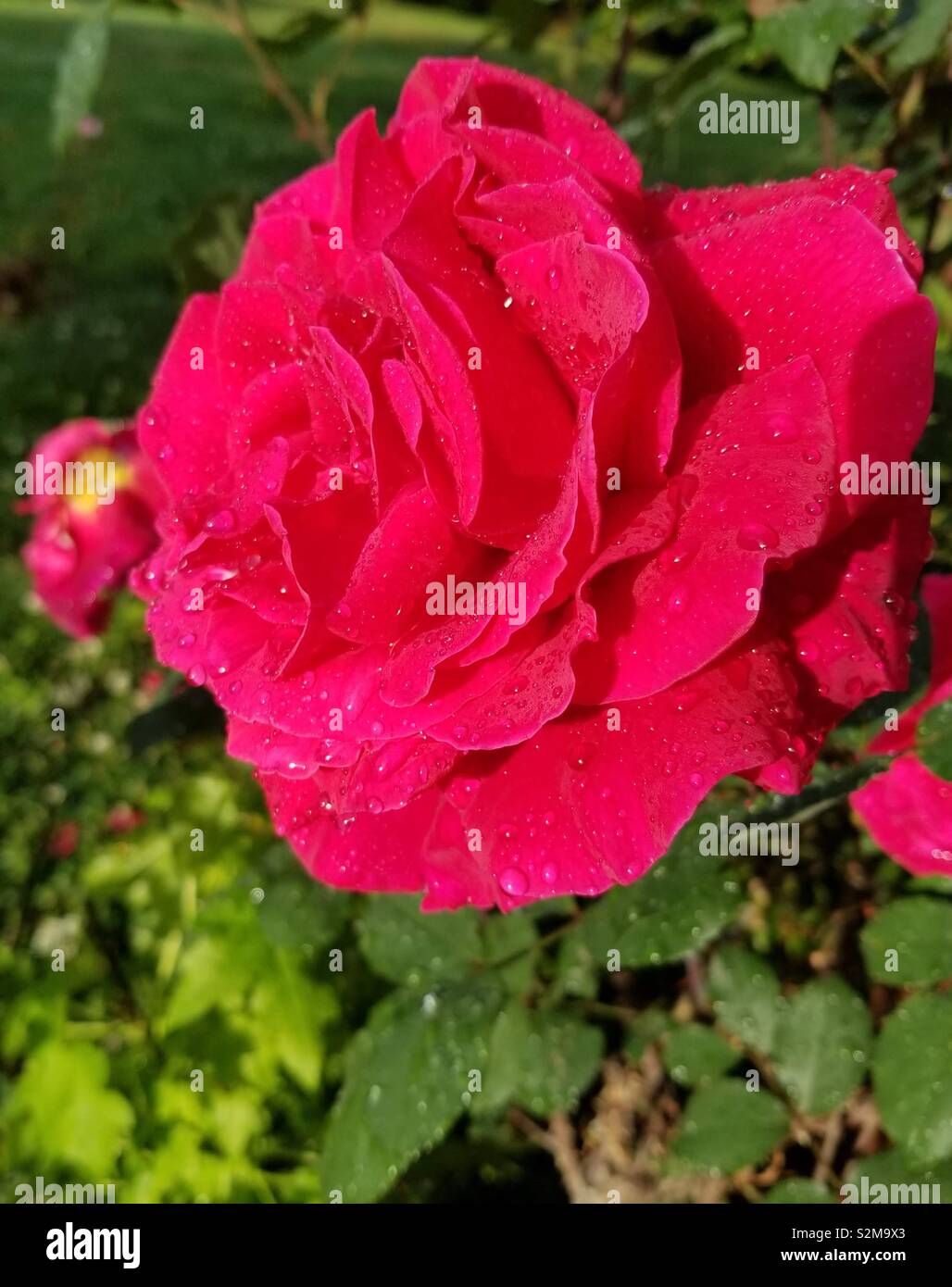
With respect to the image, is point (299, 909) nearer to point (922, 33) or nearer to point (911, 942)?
point (911, 942)

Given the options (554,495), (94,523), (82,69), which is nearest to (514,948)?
(554,495)

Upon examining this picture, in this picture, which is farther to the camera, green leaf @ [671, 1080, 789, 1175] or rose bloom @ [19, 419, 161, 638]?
rose bloom @ [19, 419, 161, 638]

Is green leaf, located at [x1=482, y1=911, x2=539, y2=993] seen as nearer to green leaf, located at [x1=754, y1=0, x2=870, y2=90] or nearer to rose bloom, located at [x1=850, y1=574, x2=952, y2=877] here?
rose bloom, located at [x1=850, y1=574, x2=952, y2=877]

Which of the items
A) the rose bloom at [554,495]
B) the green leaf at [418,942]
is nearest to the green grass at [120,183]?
the rose bloom at [554,495]

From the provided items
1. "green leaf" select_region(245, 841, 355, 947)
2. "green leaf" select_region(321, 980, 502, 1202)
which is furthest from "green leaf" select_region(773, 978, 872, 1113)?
"green leaf" select_region(245, 841, 355, 947)
